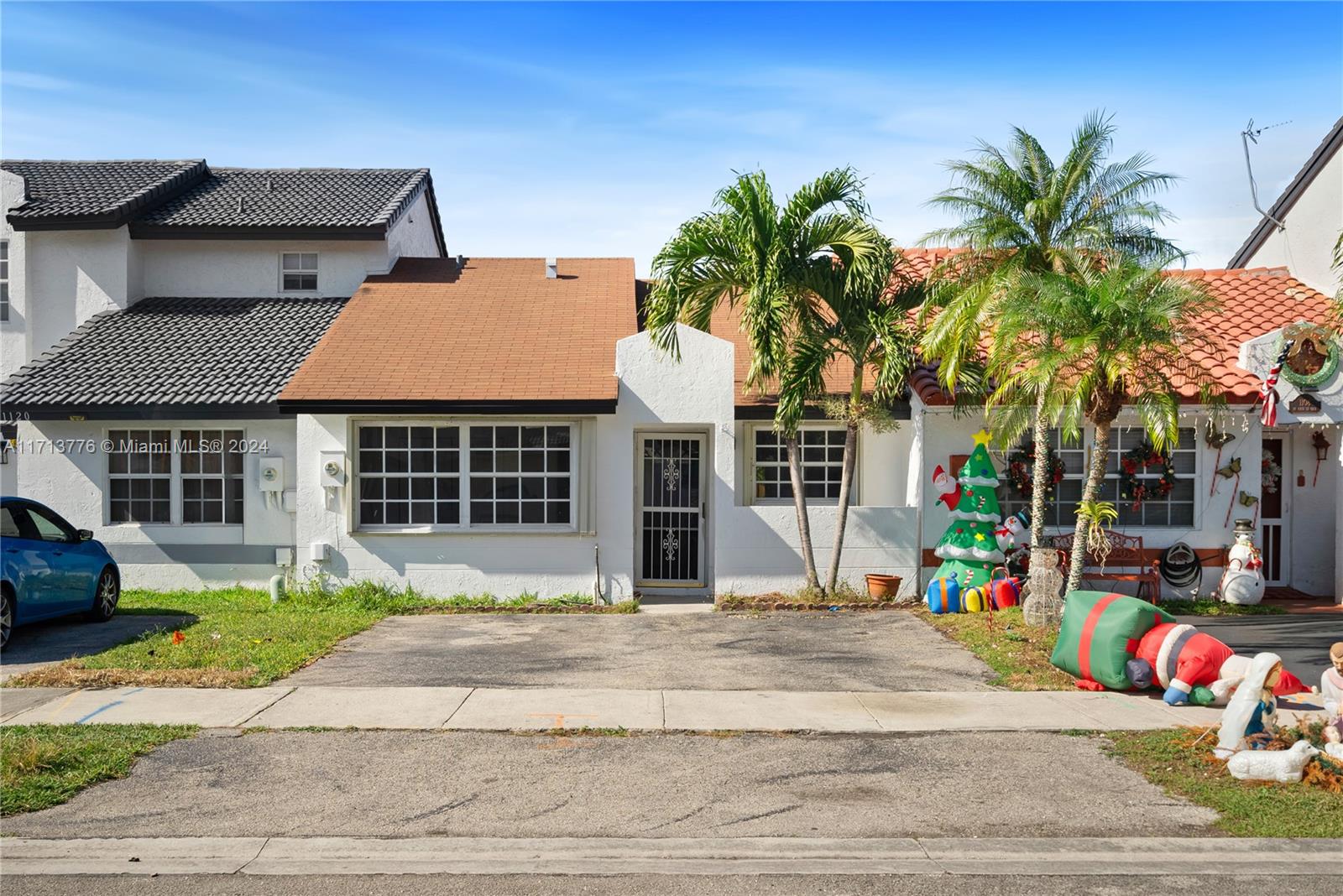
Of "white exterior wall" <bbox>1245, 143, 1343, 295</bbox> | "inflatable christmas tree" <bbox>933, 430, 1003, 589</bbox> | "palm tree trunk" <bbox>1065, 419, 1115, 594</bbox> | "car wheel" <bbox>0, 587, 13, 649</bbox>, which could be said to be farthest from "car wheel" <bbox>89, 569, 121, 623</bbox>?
"white exterior wall" <bbox>1245, 143, 1343, 295</bbox>

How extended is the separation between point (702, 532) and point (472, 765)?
863 cm

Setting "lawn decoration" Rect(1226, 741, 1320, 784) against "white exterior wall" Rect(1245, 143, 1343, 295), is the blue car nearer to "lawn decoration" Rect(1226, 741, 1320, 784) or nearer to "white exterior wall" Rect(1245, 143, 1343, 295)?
"lawn decoration" Rect(1226, 741, 1320, 784)

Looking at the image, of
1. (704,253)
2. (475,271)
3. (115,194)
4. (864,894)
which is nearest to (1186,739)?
(864,894)

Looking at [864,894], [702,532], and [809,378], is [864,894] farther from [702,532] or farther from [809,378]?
[702,532]

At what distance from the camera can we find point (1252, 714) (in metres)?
7.96

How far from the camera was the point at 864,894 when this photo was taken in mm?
5852

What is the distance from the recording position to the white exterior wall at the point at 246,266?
20.1 metres

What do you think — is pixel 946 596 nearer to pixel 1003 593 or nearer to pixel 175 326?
pixel 1003 593

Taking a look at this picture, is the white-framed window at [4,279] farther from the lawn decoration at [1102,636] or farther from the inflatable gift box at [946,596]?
the lawn decoration at [1102,636]

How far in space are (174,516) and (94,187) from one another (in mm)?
7990

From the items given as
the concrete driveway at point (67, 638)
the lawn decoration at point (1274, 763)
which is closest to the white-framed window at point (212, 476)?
the concrete driveway at point (67, 638)

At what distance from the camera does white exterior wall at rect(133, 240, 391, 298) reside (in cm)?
2009

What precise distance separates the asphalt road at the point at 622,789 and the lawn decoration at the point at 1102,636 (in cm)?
166

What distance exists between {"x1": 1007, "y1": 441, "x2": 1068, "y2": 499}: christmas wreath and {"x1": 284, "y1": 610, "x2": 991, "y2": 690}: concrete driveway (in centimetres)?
266
